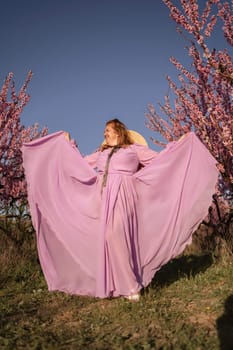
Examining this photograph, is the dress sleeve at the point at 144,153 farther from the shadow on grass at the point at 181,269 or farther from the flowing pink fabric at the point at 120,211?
the shadow on grass at the point at 181,269

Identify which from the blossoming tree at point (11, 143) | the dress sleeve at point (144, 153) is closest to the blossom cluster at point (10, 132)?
the blossoming tree at point (11, 143)

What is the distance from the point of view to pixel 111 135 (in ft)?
17.4

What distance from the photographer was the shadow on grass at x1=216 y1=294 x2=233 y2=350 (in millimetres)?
3138

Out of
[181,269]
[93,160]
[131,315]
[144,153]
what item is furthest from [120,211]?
[181,269]

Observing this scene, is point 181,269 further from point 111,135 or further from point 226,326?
point 226,326

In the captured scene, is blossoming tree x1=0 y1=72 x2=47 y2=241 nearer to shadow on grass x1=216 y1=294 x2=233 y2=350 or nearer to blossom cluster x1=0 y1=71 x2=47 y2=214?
blossom cluster x1=0 y1=71 x2=47 y2=214

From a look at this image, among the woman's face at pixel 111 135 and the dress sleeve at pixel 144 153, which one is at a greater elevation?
the woman's face at pixel 111 135

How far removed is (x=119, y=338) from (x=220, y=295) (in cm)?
158

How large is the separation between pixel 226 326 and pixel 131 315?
1.02 meters

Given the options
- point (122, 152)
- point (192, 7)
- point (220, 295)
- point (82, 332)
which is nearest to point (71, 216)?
point (122, 152)

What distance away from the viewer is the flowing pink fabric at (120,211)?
4.89 metres

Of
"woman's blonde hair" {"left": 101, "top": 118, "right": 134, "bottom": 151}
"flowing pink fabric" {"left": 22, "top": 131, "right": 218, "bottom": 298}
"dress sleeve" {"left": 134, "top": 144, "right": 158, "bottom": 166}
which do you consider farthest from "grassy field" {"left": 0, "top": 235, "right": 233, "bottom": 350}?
"woman's blonde hair" {"left": 101, "top": 118, "right": 134, "bottom": 151}

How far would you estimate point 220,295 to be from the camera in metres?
4.51

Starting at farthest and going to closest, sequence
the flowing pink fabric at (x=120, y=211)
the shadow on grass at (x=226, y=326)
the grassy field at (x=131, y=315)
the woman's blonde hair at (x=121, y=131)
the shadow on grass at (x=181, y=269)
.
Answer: the shadow on grass at (x=181, y=269) < the woman's blonde hair at (x=121, y=131) < the flowing pink fabric at (x=120, y=211) < the grassy field at (x=131, y=315) < the shadow on grass at (x=226, y=326)
